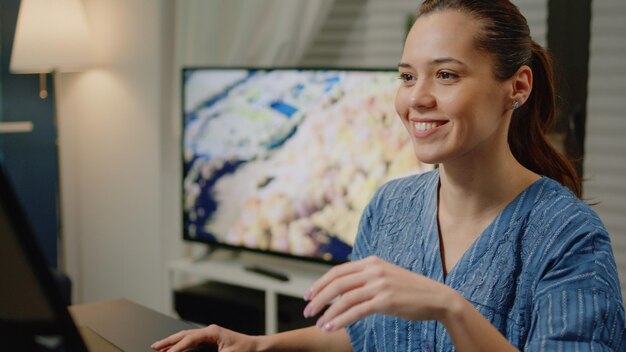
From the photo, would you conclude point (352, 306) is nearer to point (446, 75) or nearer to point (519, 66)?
point (446, 75)

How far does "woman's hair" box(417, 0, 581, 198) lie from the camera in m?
1.29

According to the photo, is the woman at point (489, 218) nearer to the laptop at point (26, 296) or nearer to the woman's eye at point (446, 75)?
the woman's eye at point (446, 75)

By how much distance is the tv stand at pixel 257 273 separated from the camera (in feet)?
9.17

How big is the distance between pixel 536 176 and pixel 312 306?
571 millimetres

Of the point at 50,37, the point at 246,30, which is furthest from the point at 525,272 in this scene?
the point at 50,37

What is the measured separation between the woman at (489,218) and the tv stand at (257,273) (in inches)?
52.5

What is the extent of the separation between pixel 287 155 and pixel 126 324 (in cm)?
168

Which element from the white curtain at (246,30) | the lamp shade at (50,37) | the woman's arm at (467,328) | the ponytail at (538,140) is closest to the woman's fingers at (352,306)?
the woman's arm at (467,328)

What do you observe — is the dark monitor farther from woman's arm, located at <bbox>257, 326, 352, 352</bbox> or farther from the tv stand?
the tv stand

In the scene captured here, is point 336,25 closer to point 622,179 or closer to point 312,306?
point 622,179

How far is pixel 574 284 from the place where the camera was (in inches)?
44.6

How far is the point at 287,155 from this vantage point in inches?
109

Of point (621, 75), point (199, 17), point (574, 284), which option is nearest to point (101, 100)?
point (199, 17)

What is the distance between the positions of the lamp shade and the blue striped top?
2292mm
